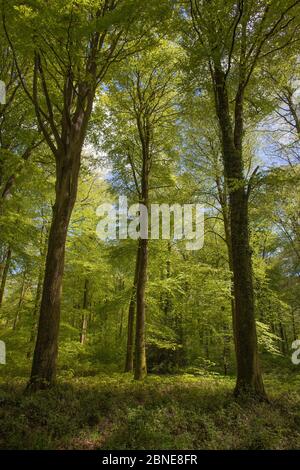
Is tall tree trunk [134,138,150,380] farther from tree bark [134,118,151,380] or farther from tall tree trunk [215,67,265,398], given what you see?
tall tree trunk [215,67,265,398]

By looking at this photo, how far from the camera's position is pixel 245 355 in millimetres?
7094

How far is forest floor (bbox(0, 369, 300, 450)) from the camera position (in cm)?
446

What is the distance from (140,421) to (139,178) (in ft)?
35.9

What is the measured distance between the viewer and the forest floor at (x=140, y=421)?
4.46 meters

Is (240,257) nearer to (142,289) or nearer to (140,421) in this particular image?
(140,421)

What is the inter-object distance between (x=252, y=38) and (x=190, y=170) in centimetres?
773

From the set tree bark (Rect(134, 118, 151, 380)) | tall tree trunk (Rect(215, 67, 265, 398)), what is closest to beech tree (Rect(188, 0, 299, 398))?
tall tree trunk (Rect(215, 67, 265, 398))

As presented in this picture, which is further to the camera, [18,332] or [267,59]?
[18,332]

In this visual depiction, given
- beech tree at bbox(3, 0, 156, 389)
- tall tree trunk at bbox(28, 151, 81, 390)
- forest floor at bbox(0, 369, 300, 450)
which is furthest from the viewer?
tall tree trunk at bbox(28, 151, 81, 390)

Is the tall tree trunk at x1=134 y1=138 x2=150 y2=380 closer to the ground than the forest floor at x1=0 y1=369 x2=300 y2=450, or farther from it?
farther from it

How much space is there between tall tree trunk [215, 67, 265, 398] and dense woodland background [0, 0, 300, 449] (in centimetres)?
3

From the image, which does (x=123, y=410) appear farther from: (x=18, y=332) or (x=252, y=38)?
(x=18, y=332)

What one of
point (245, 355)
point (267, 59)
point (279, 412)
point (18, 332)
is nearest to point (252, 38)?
point (267, 59)
